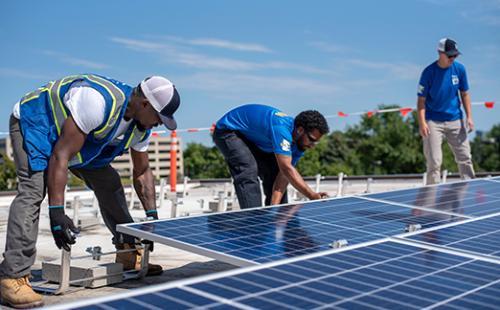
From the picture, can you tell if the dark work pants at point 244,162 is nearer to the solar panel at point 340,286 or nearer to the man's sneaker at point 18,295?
the man's sneaker at point 18,295

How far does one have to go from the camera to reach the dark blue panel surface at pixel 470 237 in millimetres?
3881

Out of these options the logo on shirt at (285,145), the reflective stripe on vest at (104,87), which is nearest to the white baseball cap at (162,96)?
the reflective stripe on vest at (104,87)

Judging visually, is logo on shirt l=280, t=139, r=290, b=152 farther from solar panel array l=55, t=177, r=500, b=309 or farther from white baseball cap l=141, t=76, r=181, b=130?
white baseball cap l=141, t=76, r=181, b=130

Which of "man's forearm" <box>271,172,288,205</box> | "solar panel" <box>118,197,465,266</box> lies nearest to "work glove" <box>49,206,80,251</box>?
"solar panel" <box>118,197,465,266</box>

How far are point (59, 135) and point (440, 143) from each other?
5.85m

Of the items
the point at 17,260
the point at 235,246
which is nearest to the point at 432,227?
the point at 235,246

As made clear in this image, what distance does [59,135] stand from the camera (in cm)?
452

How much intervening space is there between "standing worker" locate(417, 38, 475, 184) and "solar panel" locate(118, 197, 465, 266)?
3572mm

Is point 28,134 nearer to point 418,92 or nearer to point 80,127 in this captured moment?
point 80,127

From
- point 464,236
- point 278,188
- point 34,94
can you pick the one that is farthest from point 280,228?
point 278,188

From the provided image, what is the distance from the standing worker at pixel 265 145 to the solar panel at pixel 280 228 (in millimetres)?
679

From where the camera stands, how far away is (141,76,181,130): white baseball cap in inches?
184

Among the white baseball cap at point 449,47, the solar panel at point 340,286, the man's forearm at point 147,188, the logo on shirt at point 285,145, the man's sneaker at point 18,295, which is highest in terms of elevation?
the white baseball cap at point 449,47

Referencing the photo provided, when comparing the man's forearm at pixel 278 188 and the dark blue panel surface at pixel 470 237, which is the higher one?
the man's forearm at pixel 278 188
